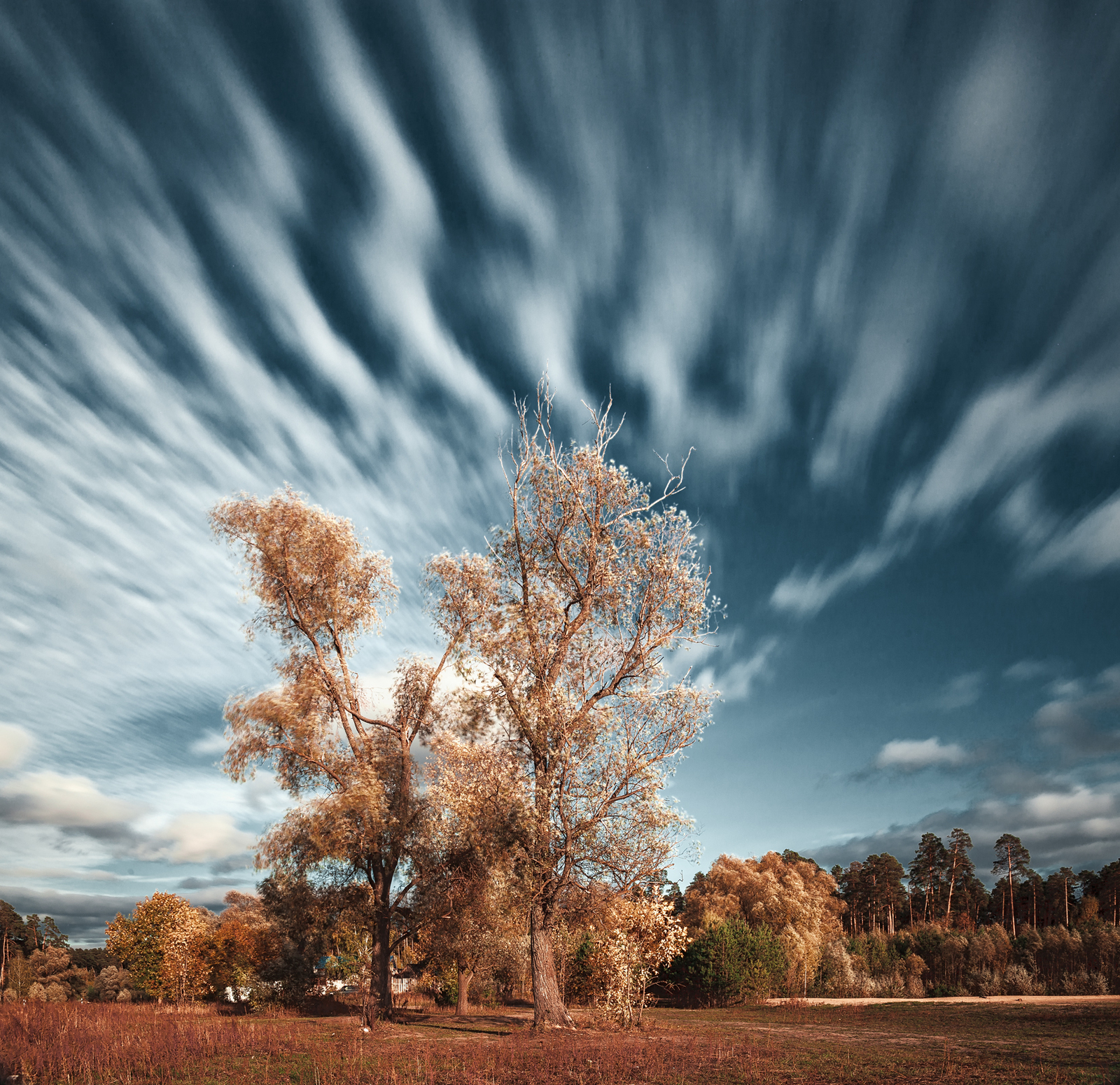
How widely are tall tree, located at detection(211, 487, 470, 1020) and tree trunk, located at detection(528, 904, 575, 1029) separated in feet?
20.1

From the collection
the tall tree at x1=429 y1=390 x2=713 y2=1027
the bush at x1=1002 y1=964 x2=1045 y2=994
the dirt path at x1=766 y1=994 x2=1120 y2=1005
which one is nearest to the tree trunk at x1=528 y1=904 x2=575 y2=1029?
the tall tree at x1=429 y1=390 x2=713 y2=1027

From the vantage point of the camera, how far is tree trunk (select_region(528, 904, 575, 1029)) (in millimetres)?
20188

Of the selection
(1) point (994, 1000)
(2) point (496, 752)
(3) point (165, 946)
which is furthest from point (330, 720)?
(1) point (994, 1000)

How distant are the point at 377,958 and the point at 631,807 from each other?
13.1m

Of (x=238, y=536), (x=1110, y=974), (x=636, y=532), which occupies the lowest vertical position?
(x=1110, y=974)

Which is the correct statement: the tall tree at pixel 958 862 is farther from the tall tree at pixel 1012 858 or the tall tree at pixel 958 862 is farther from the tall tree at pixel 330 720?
the tall tree at pixel 330 720

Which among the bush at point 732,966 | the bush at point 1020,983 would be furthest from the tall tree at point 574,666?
the bush at point 1020,983

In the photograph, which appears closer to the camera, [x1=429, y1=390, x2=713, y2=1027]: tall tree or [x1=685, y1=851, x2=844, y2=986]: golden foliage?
[x1=429, y1=390, x2=713, y2=1027]: tall tree

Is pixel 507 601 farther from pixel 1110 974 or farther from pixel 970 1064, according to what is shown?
pixel 1110 974

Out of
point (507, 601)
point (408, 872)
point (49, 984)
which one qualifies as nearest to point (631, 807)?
point (507, 601)

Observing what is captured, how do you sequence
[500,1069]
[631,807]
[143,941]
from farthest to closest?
[143,941] < [631,807] < [500,1069]

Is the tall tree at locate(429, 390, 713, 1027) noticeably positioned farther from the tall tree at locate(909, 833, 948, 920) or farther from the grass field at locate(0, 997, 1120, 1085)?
the tall tree at locate(909, 833, 948, 920)

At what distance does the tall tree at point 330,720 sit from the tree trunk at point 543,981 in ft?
20.1

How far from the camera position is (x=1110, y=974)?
5425cm
